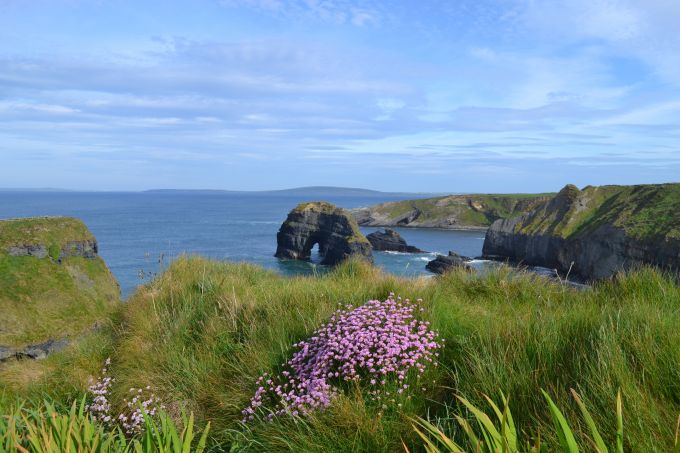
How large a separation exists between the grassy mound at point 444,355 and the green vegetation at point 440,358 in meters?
0.02

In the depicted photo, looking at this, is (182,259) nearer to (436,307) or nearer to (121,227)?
(436,307)

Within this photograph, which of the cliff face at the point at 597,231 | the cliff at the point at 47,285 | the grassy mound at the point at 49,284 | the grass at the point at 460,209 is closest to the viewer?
the cliff at the point at 47,285

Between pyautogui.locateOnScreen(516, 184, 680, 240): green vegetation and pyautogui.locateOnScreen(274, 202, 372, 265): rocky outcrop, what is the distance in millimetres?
32407

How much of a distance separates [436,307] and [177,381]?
3430mm

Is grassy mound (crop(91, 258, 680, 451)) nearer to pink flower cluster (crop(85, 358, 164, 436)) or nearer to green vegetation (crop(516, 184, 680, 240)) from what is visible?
pink flower cluster (crop(85, 358, 164, 436))

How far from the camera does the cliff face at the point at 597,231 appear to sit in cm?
6053

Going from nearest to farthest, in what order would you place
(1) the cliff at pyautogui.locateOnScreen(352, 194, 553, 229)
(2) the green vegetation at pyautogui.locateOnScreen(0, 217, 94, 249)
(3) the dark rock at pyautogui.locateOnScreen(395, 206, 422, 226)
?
1. (2) the green vegetation at pyautogui.locateOnScreen(0, 217, 94, 249)
2. (1) the cliff at pyautogui.locateOnScreen(352, 194, 553, 229)
3. (3) the dark rock at pyautogui.locateOnScreen(395, 206, 422, 226)

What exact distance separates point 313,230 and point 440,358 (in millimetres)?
85969

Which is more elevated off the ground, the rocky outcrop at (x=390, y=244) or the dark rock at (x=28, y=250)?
the dark rock at (x=28, y=250)

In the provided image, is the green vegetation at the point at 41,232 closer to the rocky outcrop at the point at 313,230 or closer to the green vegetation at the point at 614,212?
the rocky outcrop at the point at 313,230

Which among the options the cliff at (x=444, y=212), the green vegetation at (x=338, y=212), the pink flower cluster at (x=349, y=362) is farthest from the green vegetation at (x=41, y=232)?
the cliff at (x=444, y=212)

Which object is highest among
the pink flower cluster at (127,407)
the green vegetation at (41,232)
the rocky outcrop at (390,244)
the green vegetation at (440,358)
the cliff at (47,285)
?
the green vegetation at (440,358)

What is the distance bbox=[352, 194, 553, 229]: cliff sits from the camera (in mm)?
162375

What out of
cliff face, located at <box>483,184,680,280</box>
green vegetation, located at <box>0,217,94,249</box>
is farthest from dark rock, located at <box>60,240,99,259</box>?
cliff face, located at <box>483,184,680,280</box>
